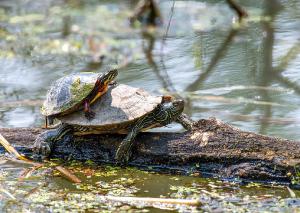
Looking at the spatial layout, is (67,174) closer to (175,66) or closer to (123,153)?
(123,153)

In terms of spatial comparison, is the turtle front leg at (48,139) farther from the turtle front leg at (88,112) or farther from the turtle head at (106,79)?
the turtle head at (106,79)

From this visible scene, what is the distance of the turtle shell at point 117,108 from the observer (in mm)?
4754

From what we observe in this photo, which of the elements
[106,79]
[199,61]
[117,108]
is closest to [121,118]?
[117,108]

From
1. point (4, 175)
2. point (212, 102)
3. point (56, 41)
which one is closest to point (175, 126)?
point (212, 102)

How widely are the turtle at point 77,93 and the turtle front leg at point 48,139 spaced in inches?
4.8

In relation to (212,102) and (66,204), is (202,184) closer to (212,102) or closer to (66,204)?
(66,204)

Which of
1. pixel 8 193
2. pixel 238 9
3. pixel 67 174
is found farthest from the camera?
pixel 238 9

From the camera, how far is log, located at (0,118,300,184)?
175 inches

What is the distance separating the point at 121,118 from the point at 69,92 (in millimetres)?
465

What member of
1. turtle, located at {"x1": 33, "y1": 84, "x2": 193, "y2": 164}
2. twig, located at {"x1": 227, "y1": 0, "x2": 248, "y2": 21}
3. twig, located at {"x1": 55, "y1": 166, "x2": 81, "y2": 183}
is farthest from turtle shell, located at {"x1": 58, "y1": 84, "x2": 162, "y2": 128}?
twig, located at {"x1": 227, "y1": 0, "x2": 248, "y2": 21}

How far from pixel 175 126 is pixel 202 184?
6.14 feet

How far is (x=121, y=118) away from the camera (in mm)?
4750

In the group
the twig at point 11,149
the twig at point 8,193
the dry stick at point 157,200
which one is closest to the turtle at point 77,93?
the twig at point 11,149

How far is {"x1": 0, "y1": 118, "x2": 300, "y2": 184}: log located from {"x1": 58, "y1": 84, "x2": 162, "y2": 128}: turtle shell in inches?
7.3
